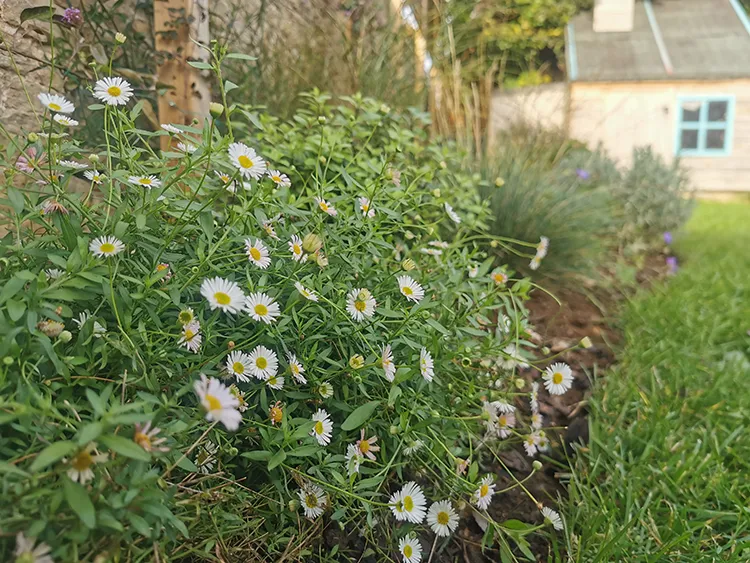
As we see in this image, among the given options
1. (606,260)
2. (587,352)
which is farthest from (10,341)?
(606,260)

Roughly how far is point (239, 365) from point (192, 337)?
8 centimetres

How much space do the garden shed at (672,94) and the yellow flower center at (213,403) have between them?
30.4 feet

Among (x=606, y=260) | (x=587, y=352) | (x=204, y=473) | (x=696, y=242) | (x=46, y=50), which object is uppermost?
(x=46, y=50)

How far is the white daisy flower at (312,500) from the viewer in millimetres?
1003

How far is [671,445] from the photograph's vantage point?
66.2 inches

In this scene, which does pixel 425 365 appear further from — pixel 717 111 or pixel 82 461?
pixel 717 111

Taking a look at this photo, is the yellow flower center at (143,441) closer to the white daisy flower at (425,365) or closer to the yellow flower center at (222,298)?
the yellow flower center at (222,298)

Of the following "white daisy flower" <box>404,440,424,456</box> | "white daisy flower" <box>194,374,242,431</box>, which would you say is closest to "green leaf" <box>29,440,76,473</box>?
"white daisy flower" <box>194,374,242,431</box>

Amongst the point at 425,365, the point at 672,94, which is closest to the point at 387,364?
the point at 425,365

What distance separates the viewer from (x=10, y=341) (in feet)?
2.54

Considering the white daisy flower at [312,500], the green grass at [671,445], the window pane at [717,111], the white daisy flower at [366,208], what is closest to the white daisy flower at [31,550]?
the white daisy flower at [312,500]

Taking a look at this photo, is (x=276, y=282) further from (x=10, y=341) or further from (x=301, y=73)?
(x=301, y=73)

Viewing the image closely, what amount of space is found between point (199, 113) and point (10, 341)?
1.35 meters

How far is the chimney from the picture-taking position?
10.2 meters
